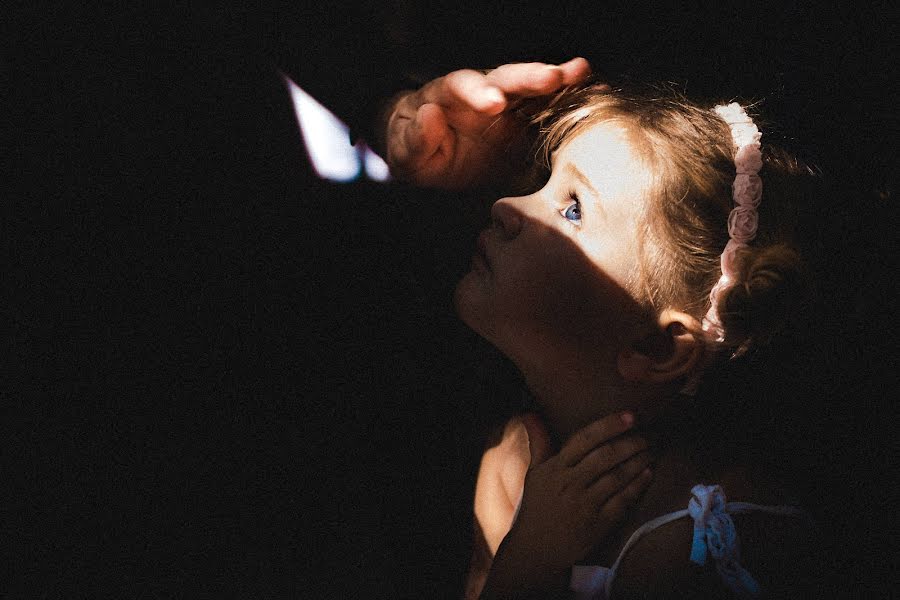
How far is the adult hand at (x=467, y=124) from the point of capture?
3.58ft

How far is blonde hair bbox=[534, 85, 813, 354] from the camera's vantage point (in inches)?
38.2

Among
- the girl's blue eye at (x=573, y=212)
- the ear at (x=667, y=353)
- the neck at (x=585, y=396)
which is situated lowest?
the neck at (x=585, y=396)

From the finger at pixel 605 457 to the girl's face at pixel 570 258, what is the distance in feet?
0.52

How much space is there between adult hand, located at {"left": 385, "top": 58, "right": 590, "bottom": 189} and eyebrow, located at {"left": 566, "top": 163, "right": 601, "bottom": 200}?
0.16 m

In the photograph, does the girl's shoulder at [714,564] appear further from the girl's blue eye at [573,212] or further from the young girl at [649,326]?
the girl's blue eye at [573,212]

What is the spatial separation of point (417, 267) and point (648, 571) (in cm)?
93

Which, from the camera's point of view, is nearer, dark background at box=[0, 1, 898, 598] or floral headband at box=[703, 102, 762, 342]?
floral headband at box=[703, 102, 762, 342]

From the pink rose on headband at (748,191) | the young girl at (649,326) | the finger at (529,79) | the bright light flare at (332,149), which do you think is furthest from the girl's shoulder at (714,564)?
the bright light flare at (332,149)

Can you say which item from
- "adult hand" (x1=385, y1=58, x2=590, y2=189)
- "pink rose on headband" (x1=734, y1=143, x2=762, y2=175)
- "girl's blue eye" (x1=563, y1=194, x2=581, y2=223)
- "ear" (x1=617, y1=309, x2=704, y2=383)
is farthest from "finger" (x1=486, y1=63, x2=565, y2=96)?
"ear" (x1=617, y1=309, x2=704, y2=383)

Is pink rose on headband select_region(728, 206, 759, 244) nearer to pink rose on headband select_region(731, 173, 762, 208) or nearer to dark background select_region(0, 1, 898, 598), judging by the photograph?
pink rose on headband select_region(731, 173, 762, 208)

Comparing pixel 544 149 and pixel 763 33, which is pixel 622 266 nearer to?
pixel 544 149

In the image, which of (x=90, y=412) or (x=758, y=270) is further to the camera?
(x=90, y=412)

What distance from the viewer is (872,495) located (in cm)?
108

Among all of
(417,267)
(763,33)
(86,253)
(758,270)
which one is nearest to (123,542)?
(86,253)
